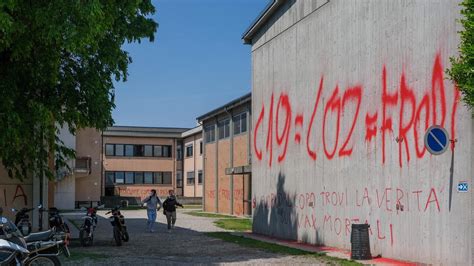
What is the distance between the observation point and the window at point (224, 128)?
45181mm

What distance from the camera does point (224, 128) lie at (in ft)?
151

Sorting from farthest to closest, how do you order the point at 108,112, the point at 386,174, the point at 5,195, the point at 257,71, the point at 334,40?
the point at 257,71 → the point at 5,195 → the point at 334,40 → the point at 108,112 → the point at 386,174

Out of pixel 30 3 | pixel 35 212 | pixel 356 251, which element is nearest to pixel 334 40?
pixel 356 251

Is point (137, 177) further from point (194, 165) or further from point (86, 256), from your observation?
point (86, 256)

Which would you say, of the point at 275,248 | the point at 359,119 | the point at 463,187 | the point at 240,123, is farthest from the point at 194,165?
the point at 463,187

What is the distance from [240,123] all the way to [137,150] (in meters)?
33.3

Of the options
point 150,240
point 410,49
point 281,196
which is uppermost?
point 410,49

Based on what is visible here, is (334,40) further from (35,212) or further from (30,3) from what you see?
(35,212)

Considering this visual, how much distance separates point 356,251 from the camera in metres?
16.1

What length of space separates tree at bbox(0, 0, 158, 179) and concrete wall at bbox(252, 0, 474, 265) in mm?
5614

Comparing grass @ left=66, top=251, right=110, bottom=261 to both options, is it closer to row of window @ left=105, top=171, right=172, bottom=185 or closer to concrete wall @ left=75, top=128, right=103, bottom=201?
concrete wall @ left=75, top=128, right=103, bottom=201

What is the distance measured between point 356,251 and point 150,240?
8834 mm

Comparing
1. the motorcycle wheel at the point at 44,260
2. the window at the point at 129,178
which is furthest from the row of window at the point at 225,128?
the motorcycle wheel at the point at 44,260

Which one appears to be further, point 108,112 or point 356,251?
point 108,112
